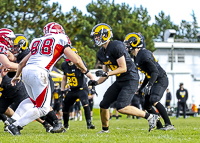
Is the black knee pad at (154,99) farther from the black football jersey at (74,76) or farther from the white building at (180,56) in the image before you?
the white building at (180,56)

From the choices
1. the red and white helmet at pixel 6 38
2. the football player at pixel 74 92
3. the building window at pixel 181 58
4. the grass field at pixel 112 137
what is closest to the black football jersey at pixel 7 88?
the red and white helmet at pixel 6 38

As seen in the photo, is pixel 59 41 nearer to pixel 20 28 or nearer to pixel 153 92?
pixel 153 92

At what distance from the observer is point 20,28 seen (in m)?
28.2

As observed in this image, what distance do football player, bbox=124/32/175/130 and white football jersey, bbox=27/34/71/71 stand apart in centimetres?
239

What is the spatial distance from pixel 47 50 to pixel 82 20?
1053 inches

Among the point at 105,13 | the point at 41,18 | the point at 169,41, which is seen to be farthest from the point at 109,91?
the point at 169,41

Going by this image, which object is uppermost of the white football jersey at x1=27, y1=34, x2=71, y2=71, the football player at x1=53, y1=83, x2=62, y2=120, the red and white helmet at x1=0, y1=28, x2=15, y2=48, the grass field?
the red and white helmet at x1=0, y1=28, x2=15, y2=48

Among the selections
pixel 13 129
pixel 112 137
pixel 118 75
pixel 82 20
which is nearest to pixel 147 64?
pixel 118 75

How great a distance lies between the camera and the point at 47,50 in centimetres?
618

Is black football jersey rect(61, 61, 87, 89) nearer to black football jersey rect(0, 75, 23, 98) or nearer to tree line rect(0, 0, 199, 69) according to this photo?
black football jersey rect(0, 75, 23, 98)

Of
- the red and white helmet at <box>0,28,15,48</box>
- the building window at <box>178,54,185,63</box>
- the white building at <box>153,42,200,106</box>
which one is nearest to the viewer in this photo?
the red and white helmet at <box>0,28,15,48</box>

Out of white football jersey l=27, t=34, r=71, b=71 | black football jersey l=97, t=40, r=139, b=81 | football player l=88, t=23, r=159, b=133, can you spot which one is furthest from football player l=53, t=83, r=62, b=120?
white football jersey l=27, t=34, r=71, b=71

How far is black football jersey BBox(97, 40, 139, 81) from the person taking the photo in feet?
22.9

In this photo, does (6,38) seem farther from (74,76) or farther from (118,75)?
(74,76)
